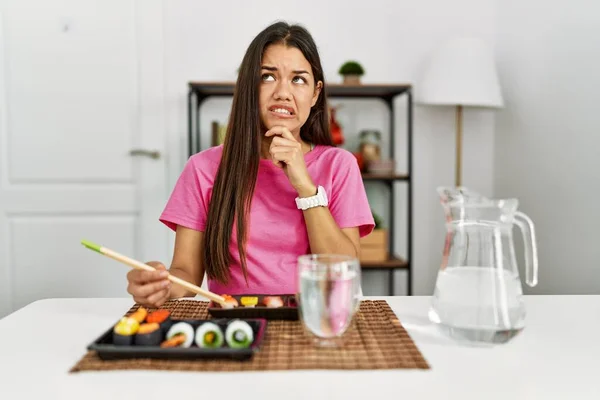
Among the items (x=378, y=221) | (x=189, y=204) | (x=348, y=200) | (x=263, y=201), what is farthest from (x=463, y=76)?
(x=189, y=204)

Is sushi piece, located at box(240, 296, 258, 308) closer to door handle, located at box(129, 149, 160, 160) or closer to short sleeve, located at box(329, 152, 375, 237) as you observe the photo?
short sleeve, located at box(329, 152, 375, 237)

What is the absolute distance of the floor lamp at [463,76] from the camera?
2.58 metres

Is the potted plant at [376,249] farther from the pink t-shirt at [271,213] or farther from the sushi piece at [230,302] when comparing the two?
the sushi piece at [230,302]

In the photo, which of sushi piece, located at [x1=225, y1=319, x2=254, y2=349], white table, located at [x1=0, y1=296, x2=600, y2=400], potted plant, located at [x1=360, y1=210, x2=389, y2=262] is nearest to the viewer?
white table, located at [x1=0, y1=296, x2=600, y2=400]

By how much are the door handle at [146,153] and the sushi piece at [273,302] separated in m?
1.98

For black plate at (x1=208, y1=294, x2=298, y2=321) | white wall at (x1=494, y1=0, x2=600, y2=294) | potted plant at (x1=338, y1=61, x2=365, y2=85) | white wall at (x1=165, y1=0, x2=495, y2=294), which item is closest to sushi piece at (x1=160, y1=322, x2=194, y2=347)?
black plate at (x1=208, y1=294, x2=298, y2=321)

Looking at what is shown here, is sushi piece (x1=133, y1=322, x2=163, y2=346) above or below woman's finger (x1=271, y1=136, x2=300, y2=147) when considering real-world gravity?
below

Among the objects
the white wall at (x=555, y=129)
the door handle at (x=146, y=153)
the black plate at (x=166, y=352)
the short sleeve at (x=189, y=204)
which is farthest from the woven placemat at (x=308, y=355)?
the door handle at (x=146, y=153)

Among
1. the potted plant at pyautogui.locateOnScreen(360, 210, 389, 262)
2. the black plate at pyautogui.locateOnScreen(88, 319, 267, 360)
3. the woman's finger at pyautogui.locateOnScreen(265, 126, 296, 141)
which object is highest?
the woman's finger at pyautogui.locateOnScreen(265, 126, 296, 141)

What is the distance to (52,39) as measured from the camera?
278cm

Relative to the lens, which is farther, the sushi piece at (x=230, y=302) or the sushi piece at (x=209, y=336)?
the sushi piece at (x=230, y=302)

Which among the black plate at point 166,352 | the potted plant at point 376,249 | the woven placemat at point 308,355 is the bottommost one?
the potted plant at point 376,249

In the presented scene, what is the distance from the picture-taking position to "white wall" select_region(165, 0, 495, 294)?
2.86 m

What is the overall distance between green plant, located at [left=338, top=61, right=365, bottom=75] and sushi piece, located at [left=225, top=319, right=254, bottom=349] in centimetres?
204
